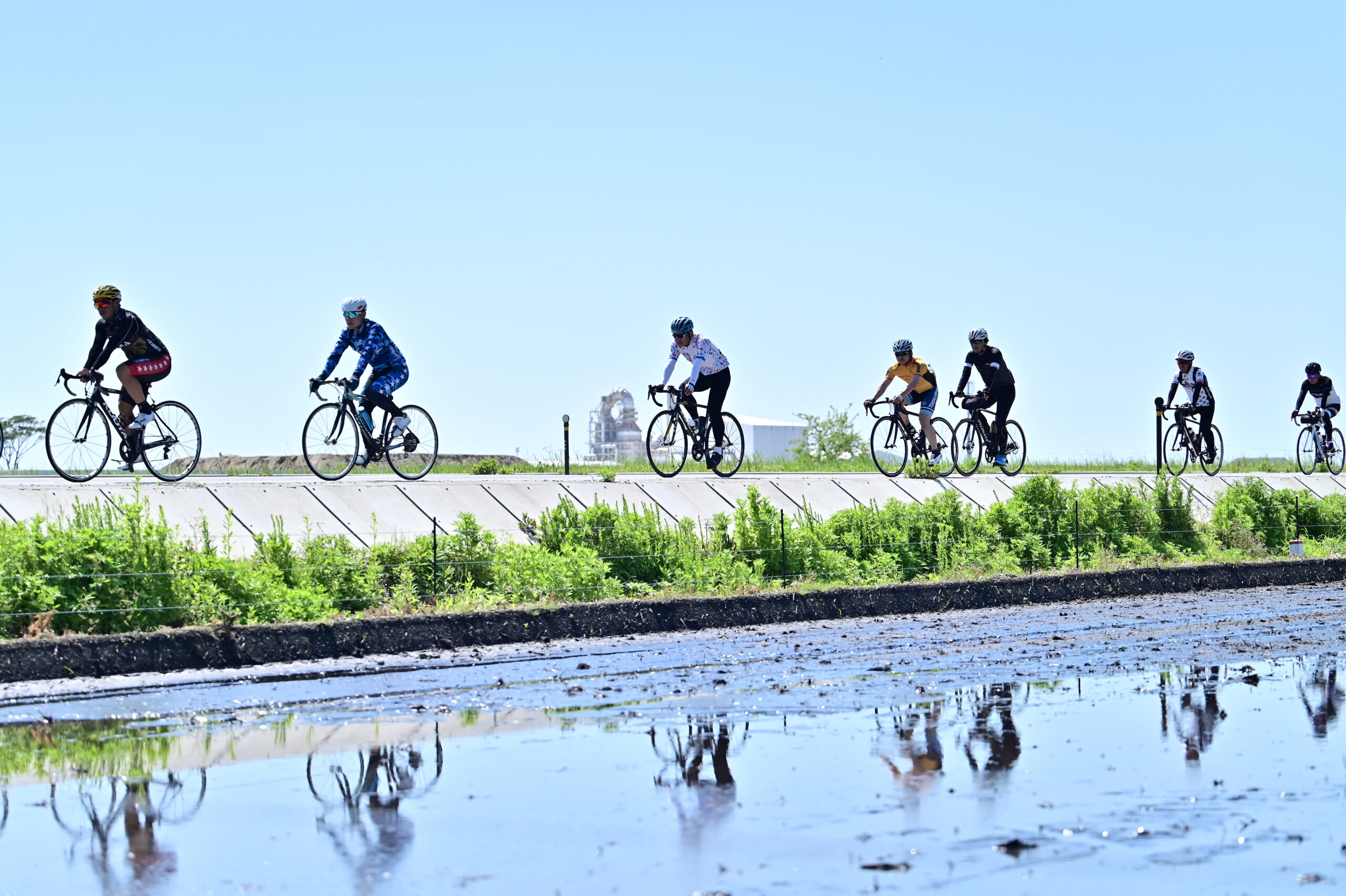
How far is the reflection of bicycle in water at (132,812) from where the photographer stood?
20.0 feet

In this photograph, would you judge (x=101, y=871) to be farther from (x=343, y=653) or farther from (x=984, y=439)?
(x=984, y=439)

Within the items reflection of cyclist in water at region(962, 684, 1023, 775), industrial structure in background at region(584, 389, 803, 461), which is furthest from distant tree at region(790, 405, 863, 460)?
reflection of cyclist in water at region(962, 684, 1023, 775)

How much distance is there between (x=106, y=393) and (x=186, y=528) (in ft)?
6.04

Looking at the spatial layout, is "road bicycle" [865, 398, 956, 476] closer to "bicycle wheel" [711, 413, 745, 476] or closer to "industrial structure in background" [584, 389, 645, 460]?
"bicycle wheel" [711, 413, 745, 476]

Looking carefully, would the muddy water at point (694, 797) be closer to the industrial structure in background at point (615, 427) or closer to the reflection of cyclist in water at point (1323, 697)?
the reflection of cyclist in water at point (1323, 697)

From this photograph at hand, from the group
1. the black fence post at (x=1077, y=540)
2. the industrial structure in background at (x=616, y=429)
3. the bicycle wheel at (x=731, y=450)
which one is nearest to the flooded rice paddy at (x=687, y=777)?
the black fence post at (x=1077, y=540)

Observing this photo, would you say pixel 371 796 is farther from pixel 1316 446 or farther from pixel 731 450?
pixel 1316 446

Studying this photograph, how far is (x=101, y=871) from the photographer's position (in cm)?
602

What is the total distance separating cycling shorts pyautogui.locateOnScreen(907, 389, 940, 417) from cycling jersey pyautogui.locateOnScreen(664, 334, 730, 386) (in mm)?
3732

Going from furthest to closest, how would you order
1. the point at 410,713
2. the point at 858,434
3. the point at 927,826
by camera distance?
the point at 858,434
the point at 410,713
the point at 927,826

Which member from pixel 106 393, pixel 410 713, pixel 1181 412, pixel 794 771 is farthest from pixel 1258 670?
pixel 1181 412

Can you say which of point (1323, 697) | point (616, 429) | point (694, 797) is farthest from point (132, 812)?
point (616, 429)

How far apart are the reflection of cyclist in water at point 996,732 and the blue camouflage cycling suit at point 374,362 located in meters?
8.93

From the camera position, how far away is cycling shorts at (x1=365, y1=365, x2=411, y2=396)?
57.4 ft
